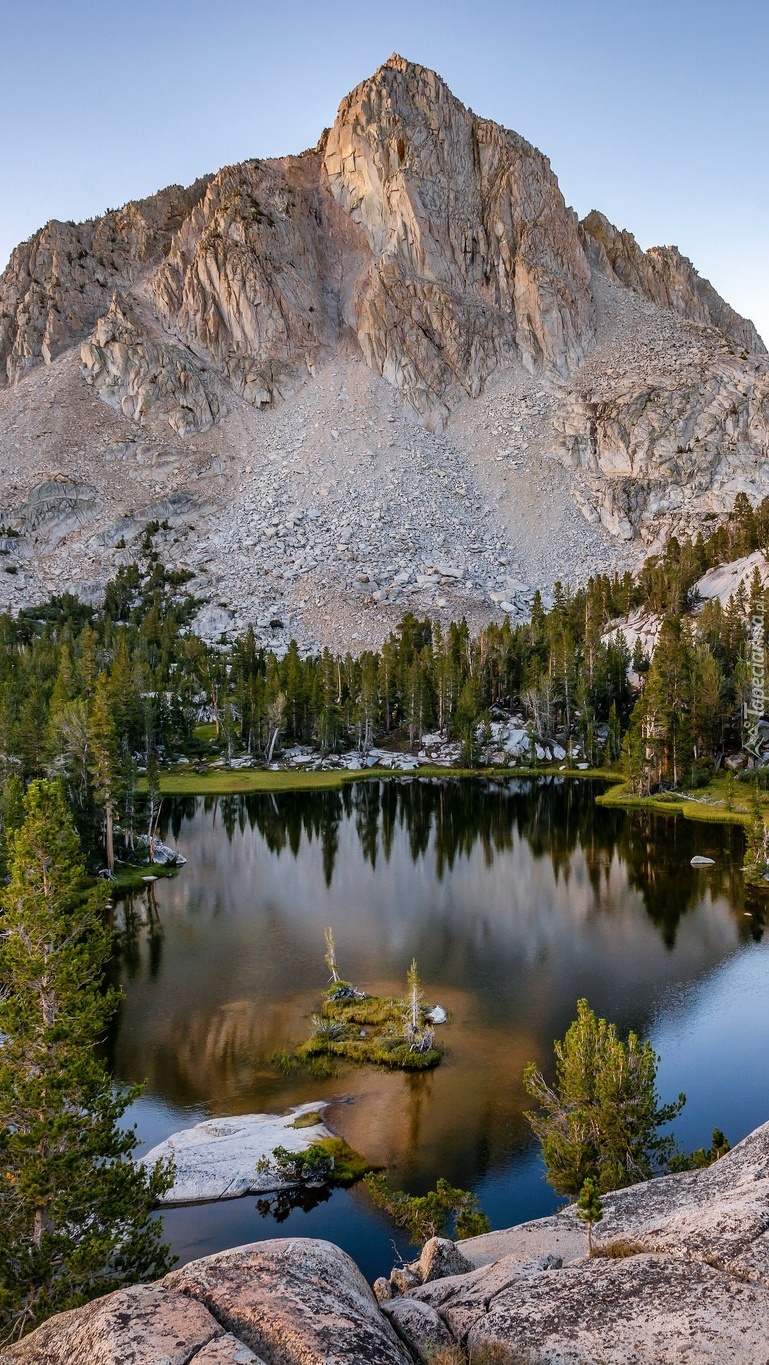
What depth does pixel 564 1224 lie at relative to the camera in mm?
19297

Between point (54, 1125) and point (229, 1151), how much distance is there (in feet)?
37.0

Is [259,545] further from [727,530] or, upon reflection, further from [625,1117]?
[625,1117]

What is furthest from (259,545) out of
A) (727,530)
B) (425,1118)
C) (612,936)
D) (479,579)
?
(425,1118)

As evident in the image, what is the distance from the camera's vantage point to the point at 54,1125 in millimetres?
17422

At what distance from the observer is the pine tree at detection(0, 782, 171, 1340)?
1678 cm

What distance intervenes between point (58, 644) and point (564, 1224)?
118903 mm

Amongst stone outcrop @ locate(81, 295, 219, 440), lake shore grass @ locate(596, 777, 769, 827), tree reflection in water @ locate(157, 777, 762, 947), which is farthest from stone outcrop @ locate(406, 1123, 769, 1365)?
stone outcrop @ locate(81, 295, 219, 440)

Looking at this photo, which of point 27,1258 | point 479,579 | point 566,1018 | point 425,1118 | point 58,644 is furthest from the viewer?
point 479,579

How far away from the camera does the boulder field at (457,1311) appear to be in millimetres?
9672

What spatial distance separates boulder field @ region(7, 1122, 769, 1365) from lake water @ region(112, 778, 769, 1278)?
437 inches

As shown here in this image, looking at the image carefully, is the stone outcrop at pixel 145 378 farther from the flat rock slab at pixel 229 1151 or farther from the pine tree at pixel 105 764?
the flat rock slab at pixel 229 1151

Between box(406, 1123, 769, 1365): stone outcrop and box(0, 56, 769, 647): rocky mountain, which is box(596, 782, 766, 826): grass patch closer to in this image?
Result: box(406, 1123, 769, 1365): stone outcrop

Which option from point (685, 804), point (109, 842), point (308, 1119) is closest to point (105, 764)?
point (109, 842)

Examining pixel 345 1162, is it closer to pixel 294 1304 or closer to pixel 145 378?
pixel 294 1304
